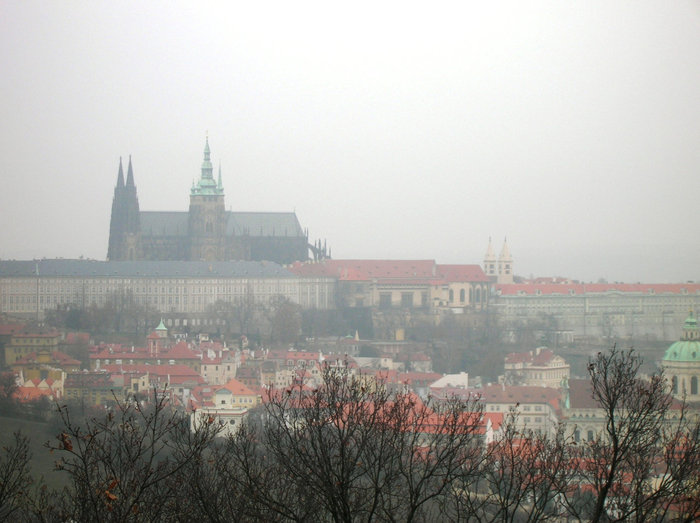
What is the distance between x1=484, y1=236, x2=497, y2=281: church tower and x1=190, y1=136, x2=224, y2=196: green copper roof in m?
13.4

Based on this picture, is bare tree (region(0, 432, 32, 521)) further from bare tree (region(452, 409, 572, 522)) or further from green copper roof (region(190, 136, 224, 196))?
green copper roof (region(190, 136, 224, 196))

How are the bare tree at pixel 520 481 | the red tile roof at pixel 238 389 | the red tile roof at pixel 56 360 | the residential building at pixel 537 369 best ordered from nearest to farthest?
the bare tree at pixel 520 481, the red tile roof at pixel 238 389, the residential building at pixel 537 369, the red tile roof at pixel 56 360

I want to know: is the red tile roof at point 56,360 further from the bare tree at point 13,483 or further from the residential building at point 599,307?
the bare tree at point 13,483

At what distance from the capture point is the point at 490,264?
6631 centimetres

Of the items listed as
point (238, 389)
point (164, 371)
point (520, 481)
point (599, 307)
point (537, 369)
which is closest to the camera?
point (520, 481)

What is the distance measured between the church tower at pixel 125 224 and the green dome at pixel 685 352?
102ft

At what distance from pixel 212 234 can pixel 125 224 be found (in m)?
4.70

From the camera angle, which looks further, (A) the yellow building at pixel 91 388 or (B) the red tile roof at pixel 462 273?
(B) the red tile roof at pixel 462 273

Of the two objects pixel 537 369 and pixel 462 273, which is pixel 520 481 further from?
pixel 462 273

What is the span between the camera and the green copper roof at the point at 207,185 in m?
63.8

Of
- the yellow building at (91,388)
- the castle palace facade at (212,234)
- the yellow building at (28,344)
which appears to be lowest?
the yellow building at (91,388)

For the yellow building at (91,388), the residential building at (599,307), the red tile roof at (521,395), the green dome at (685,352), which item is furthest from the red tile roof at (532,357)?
the yellow building at (91,388)

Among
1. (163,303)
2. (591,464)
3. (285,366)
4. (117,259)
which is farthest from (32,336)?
(591,464)

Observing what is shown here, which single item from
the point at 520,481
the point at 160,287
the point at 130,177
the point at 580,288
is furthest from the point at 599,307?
the point at 520,481
